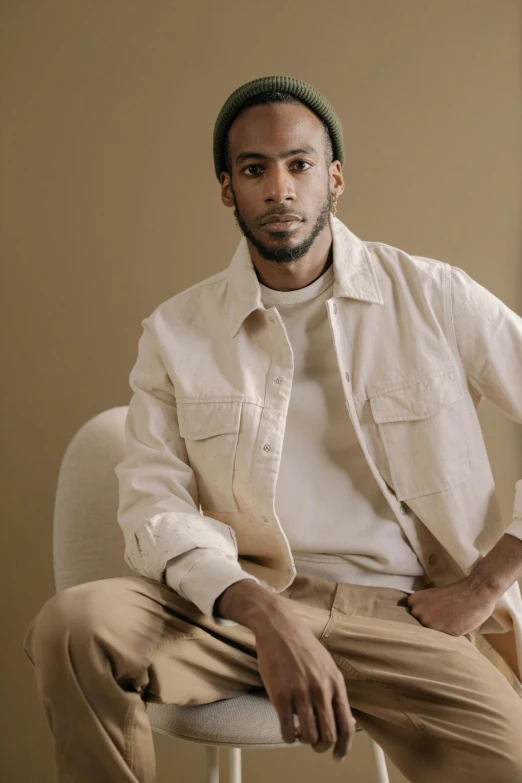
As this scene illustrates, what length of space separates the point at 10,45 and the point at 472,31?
1156mm

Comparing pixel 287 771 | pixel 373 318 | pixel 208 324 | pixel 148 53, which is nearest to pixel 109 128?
pixel 148 53

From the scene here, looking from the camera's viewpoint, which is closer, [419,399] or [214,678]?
[214,678]

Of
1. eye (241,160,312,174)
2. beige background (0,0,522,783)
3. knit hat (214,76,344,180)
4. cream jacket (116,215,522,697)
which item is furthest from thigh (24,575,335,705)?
beige background (0,0,522,783)

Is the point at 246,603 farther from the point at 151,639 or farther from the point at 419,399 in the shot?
the point at 419,399

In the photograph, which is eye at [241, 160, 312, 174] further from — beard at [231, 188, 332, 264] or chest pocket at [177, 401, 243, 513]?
chest pocket at [177, 401, 243, 513]

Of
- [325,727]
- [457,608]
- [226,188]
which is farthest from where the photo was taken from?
[226,188]

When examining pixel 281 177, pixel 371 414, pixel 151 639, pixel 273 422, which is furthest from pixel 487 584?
pixel 281 177

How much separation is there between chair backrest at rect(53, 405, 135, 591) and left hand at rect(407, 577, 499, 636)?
568 mm

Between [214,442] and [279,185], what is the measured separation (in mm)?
462

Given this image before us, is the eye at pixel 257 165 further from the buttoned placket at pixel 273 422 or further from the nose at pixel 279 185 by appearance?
the buttoned placket at pixel 273 422

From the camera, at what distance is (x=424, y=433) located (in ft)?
5.05

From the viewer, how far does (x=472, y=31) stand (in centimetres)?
209

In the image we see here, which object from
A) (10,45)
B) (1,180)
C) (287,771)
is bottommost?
(287,771)

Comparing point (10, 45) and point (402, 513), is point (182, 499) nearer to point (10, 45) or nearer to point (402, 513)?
point (402, 513)
